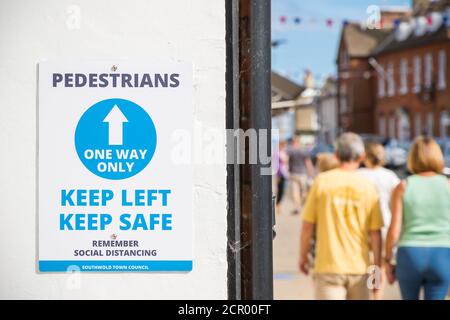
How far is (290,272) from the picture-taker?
9508 millimetres

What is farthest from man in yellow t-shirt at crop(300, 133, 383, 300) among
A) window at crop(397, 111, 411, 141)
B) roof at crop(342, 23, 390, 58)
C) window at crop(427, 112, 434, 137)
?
roof at crop(342, 23, 390, 58)

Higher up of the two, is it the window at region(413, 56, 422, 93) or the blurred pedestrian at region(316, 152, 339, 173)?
the window at region(413, 56, 422, 93)

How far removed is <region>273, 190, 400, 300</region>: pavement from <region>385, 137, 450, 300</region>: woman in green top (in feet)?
2.78

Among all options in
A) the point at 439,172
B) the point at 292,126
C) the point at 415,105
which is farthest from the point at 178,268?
the point at 292,126

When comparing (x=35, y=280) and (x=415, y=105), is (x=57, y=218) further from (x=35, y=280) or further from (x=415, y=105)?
(x=415, y=105)

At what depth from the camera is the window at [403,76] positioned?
60.8 m

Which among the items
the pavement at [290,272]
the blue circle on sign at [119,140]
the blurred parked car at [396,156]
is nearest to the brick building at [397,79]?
the blurred parked car at [396,156]

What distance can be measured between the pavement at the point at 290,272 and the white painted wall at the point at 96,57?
2232 millimetres

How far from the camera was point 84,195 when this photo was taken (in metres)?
2.37

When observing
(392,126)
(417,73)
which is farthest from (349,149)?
(392,126)

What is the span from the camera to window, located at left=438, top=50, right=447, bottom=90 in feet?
174

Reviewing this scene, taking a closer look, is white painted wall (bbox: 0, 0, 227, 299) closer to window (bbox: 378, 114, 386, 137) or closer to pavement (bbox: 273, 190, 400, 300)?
pavement (bbox: 273, 190, 400, 300)

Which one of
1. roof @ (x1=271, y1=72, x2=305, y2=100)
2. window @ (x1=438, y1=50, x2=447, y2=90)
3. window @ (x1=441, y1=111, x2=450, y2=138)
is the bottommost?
roof @ (x1=271, y1=72, x2=305, y2=100)

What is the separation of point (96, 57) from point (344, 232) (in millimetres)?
3206
